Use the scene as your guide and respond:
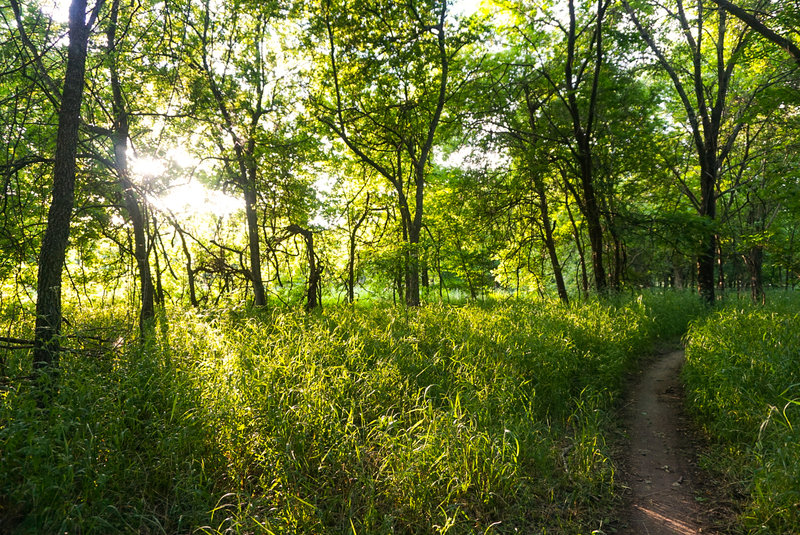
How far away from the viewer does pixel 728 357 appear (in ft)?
15.6

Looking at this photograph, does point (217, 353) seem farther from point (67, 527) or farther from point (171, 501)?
point (67, 527)

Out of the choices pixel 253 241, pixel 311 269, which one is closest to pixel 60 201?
pixel 253 241

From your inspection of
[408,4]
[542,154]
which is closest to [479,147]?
[542,154]

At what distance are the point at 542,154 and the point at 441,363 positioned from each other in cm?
776

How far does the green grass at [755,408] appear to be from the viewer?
8.75 ft

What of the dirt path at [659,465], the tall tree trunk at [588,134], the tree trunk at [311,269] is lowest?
the dirt path at [659,465]

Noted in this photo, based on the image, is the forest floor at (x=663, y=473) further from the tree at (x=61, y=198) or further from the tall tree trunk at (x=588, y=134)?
the tall tree trunk at (x=588, y=134)

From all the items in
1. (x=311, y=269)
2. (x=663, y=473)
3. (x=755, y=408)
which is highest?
(x=311, y=269)

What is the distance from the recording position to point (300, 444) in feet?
10.1

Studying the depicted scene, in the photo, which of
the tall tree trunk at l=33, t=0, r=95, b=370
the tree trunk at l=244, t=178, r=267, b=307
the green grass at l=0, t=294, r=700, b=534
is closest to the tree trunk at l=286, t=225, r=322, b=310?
the tree trunk at l=244, t=178, r=267, b=307

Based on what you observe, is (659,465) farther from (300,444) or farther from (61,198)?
(61,198)

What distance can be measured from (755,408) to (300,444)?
4.55 m

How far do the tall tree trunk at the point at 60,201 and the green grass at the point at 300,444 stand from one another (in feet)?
1.11

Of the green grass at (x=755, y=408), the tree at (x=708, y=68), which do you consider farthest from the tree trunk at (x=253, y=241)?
the tree at (x=708, y=68)
